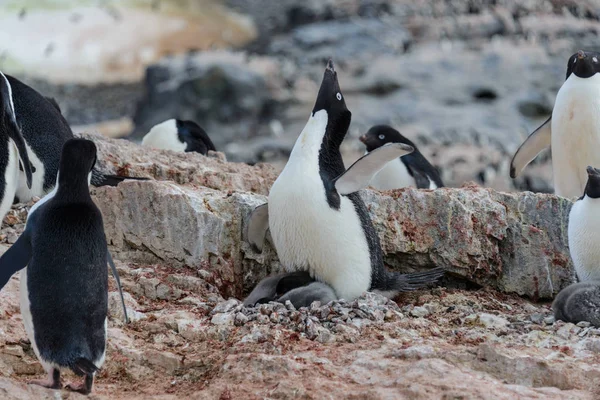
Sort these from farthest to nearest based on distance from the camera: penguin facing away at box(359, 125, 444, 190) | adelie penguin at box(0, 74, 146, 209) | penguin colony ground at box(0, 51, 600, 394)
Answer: penguin facing away at box(359, 125, 444, 190)
adelie penguin at box(0, 74, 146, 209)
penguin colony ground at box(0, 51, 600, 394)

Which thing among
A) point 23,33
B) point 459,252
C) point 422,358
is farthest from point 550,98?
point 422,358

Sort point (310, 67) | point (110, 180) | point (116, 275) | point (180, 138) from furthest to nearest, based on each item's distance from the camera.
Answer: point (310, 67), point (180, 138), point (110, 180), point (116, 275)

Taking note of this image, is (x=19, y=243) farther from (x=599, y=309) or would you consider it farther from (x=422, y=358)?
(x=599, y=309)

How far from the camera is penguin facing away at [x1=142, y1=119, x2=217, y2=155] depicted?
8961mm

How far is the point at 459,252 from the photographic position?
5.58 metres

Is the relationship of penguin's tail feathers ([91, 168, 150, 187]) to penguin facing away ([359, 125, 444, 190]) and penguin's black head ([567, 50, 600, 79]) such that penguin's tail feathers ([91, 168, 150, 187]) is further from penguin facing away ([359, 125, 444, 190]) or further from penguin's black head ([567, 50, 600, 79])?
penguin's black head ([567, 50, 600, 79])

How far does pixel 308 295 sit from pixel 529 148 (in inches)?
147

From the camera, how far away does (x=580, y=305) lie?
4.74m

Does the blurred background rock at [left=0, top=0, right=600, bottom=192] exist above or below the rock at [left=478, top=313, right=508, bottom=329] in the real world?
above

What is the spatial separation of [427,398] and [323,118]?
7.26 ft

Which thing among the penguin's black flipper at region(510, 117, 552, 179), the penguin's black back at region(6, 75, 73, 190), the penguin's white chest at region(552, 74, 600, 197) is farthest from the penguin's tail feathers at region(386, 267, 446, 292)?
the penguin's black flipper at region(510, 117, 552, 179)

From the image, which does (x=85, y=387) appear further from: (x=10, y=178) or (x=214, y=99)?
(x=214, y=99)

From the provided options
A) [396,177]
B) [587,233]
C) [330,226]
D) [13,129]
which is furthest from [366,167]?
[396,177]

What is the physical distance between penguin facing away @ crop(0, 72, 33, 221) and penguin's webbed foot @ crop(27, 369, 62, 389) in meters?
1.86
